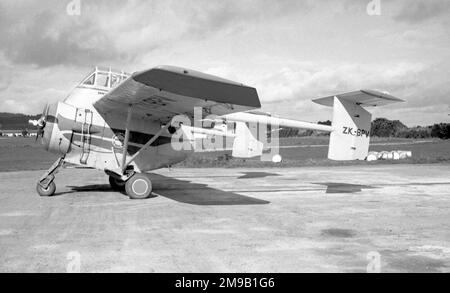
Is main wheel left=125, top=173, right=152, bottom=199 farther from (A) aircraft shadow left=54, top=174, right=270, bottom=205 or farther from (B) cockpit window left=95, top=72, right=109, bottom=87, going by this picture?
(B) cockpit window left=95, top=72, right=109, bottom=87

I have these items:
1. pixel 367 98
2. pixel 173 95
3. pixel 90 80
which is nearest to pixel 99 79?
pixel 90 80

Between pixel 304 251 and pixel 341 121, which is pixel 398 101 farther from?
pixel 304 251

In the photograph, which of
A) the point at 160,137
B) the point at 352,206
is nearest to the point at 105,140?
the point at 160,137

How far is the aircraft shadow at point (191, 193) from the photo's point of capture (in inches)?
455

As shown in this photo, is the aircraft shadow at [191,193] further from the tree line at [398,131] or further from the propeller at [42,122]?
the tree line at [398,131]

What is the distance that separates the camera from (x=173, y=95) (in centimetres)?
1008

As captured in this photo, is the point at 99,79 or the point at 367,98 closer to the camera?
the point at 99,79

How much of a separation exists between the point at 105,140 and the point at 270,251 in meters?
7.89

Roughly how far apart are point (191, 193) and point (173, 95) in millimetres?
4418

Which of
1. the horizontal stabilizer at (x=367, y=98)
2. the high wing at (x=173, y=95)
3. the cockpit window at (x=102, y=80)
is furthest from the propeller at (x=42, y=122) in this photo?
the horizontal stabilizer at (x=367, y=98)

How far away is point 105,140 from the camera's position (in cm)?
1253

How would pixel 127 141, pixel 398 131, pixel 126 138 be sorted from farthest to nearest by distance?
pixel 398 131 < pixel 127 141 < pixel 126 138

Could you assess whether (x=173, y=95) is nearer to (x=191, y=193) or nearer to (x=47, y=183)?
(x=191, y=193)

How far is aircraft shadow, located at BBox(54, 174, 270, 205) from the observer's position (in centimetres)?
1156
